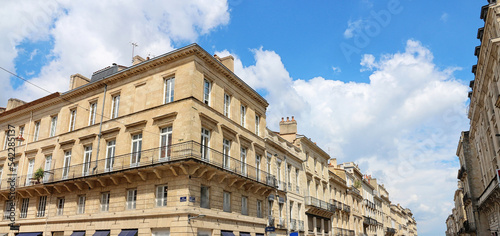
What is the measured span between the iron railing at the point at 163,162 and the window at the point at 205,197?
1.35m

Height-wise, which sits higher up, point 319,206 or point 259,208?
point 319,206

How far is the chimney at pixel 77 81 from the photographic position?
2589cm

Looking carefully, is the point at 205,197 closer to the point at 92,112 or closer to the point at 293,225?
the point at 92,112

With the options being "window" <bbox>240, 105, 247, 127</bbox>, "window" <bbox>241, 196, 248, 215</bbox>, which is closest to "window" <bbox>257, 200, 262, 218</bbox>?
"window" <bbox>241, 196, 248, 215</bbox>

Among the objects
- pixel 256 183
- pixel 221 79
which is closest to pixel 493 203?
pixel 256 183

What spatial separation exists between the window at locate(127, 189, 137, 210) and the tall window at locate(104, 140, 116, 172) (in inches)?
74.0

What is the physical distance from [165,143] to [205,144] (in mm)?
2120

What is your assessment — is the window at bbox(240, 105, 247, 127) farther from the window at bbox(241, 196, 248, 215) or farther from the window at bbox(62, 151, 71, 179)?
the window at bbox(62, 151, 71, 179)

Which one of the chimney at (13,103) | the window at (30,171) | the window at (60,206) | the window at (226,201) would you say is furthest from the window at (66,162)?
the chimney at (13,103)

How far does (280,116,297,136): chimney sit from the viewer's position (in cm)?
3331

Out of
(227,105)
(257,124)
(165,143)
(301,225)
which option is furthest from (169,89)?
(301,225)

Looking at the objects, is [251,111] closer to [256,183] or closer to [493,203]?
[256,183]

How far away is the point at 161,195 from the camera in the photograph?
62.0 feet

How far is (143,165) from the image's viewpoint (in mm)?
19047
